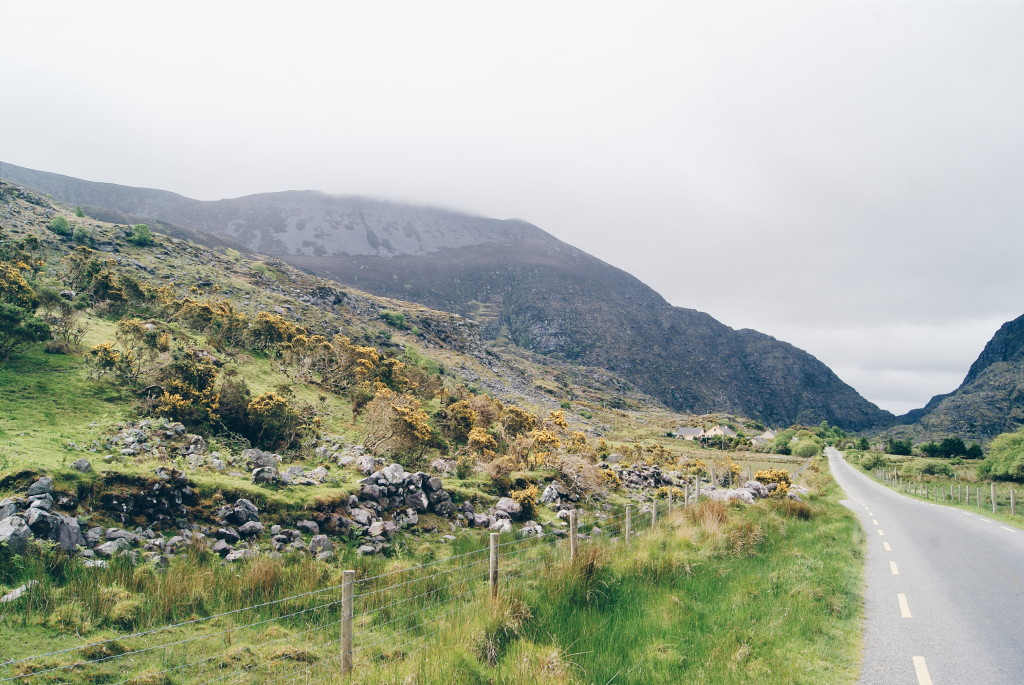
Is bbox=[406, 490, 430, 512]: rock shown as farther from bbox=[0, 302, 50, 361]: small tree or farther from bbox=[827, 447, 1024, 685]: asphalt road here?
bbox=[0, 302, 50, 361]: small tree

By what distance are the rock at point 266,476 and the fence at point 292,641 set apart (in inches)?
232

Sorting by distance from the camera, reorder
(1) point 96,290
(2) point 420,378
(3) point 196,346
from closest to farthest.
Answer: (3) point 196,346, (1) point 96,290, (2) point 420,378

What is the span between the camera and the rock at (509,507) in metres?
18.1

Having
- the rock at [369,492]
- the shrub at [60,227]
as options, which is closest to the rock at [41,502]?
the rock at [369,492]

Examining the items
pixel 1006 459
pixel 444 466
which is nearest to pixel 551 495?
pixel 444 466

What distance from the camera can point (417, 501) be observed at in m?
16.2

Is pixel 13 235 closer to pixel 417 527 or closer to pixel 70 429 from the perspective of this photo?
pixel 70 429

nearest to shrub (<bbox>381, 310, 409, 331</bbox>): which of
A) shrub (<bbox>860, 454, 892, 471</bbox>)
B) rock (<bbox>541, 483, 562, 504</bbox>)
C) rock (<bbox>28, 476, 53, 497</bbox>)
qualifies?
rock (<bbox>541, 483, 562, 504</bbox>)

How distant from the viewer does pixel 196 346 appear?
2467 centimetres

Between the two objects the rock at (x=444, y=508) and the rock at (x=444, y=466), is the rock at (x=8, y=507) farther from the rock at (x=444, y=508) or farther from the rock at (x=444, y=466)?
the rock at (x=444, y=466)

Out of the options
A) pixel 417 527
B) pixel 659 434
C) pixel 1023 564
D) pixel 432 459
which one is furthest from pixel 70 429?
pixel 659 434

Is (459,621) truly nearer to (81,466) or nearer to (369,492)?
(369,492)

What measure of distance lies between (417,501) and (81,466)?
28.6ft

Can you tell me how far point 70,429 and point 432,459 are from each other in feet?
40.5
